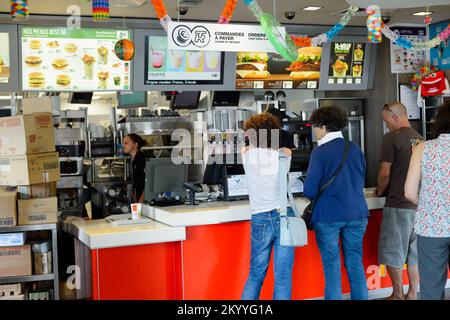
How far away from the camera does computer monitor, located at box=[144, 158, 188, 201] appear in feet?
17.1

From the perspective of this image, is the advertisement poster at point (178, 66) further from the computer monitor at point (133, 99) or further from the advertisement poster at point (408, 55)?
the advertisement poster at point (408, 55)

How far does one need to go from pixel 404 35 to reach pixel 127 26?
3411 mm

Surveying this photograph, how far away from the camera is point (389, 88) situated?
25.5ft

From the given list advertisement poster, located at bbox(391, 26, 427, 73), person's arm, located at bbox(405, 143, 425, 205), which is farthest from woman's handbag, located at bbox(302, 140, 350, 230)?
advertisement poster, located at bbox(391, 26, 427, 73)

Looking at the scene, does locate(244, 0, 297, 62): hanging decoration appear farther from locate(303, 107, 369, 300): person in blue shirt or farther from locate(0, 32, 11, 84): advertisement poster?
locate(0, 32, 11, 84): advertisement poster

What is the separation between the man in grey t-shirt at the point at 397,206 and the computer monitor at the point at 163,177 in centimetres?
168

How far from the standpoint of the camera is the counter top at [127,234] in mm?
4402

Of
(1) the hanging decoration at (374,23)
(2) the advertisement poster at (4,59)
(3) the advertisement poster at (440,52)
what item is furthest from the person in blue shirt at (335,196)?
(3) the advertisement poster at (440,52)

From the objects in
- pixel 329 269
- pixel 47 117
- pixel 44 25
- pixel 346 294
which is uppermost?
pixel 44 25

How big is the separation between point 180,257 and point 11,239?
52.3 inches

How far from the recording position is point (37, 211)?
16.0ft

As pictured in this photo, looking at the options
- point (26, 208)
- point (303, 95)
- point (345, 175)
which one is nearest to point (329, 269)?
point (345, 175)
